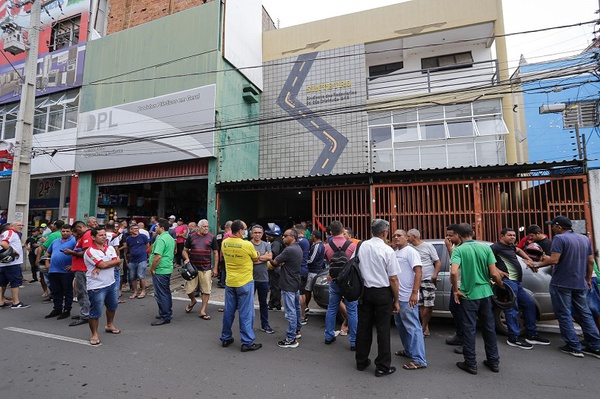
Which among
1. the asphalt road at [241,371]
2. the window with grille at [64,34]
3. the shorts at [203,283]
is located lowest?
the asphalt road at [241,371]

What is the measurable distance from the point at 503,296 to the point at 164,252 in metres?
5.34

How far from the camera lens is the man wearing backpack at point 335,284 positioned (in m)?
4.41

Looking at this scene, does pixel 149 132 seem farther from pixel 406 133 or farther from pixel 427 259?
pixel 427 259

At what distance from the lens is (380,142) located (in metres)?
12.6

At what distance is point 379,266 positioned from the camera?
3707 mm

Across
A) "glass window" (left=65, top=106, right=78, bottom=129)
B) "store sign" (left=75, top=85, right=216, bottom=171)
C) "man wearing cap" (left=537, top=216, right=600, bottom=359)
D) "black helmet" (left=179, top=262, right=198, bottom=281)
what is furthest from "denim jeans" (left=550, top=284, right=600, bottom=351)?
"glass window" (left=65, top=106, right=78, bottom=129)

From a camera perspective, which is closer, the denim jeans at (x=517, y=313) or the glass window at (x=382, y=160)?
the denim jeans at (x=517, y=313)

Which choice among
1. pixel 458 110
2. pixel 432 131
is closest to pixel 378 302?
pixel 432 131

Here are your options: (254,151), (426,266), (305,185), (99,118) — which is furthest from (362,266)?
(99,118)

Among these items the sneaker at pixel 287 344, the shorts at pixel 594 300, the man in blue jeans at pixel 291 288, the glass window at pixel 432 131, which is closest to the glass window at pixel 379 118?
the glass window at pixel 432 131

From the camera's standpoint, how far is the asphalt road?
10.6 feet

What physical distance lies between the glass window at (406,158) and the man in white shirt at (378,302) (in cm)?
907

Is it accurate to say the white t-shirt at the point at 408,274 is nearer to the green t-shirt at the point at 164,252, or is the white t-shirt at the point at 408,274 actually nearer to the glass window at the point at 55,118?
the green t-shirt at the point at 164,252

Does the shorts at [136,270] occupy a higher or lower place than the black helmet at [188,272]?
lower
